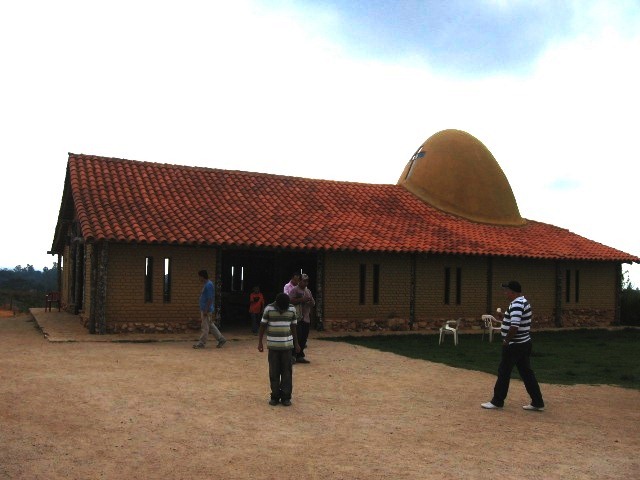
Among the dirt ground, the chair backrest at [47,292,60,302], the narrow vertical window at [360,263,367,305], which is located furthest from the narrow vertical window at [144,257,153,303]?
the chair backrest at [47,292,60,302]

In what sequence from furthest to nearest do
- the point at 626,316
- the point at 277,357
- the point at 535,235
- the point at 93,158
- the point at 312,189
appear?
1. the point at 626,316
2. the point at 535,235
3. the point at 312,189
4. the point at 93,158
5. the point at 277,357

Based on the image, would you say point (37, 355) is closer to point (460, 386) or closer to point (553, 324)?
point (460, 386)

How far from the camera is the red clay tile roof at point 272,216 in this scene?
16906 mm

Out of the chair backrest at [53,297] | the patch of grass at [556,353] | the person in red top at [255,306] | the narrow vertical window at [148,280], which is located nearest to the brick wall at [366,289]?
the patch of grass at [556,353]

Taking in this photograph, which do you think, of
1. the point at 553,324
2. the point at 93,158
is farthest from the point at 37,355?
the point at 553,324

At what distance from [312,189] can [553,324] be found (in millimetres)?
9979

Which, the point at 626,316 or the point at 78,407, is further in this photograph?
the point at 626,316

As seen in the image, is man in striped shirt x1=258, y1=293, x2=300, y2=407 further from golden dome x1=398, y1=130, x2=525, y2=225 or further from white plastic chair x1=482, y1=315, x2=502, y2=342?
golden dome x1=398, y1=130, x2=525, y2=225

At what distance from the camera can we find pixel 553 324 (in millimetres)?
22703

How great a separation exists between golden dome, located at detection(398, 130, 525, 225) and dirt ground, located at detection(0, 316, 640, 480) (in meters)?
13.8

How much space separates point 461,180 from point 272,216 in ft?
29.9

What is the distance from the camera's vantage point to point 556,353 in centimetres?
1488

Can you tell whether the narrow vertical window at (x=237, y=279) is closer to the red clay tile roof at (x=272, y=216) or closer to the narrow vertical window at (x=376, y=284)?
the red clay tile roof at (x=272, y=216)

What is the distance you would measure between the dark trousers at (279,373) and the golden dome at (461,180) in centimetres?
1685
